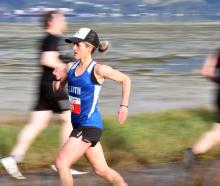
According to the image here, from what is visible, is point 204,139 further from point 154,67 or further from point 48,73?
point 154,67

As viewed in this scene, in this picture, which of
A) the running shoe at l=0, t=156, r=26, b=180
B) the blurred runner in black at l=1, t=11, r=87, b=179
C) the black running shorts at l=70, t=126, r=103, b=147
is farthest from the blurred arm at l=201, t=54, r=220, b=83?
the running shoe at l=0, t=156, r=26, b=180

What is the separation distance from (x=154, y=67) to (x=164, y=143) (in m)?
16.8

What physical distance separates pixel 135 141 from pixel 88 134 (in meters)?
3.01

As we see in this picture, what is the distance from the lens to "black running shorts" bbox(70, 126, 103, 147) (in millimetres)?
6238

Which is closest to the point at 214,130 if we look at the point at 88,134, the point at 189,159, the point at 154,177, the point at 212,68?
the point at 189,159

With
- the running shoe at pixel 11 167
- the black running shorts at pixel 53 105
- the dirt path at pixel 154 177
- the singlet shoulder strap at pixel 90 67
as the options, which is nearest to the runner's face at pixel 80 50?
the singlet shoulder strap at pixel 90 67

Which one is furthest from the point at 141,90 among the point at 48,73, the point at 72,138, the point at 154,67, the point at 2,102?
the point at 72,138

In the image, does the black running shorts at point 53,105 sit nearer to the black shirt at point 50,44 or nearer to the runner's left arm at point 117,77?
the black shirt at point 50,44

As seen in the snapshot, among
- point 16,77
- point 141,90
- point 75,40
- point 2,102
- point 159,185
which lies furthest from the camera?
point 16,77

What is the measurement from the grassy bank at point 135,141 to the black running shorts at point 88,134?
2.17 metres

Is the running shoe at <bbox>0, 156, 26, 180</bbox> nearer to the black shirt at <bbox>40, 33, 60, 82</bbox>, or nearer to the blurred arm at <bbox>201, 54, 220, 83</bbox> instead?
the black shirt at <bbox>40, 33, 60, 82</bbox>

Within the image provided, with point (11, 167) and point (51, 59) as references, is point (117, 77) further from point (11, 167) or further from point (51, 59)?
point (11, 167)

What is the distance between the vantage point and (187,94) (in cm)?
1738

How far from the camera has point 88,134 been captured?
625 centimetres
